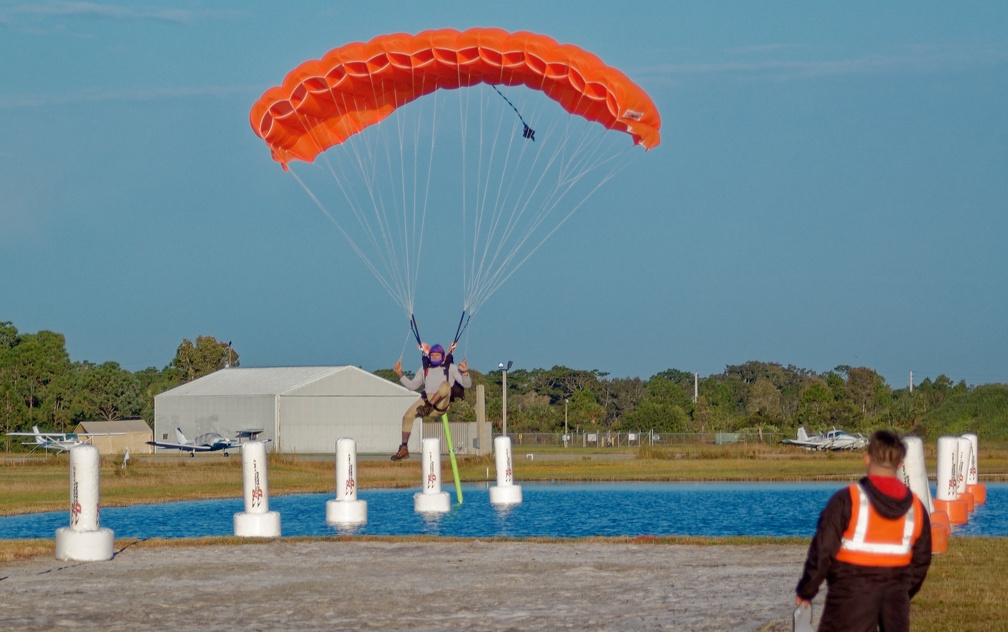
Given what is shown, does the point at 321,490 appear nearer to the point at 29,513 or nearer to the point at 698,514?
the point at 29,513

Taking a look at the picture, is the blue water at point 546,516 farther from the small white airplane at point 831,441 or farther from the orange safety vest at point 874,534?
the small white airplane at point 831,441

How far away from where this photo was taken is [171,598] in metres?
12.5

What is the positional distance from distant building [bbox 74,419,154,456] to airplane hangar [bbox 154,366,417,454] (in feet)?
15.6

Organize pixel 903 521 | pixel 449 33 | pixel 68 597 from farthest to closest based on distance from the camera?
pixel 449 33 < pixel 68 597 < pixel 903 521

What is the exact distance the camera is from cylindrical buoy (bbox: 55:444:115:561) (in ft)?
52.7

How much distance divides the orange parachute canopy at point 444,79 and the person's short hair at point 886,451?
14.8 metres

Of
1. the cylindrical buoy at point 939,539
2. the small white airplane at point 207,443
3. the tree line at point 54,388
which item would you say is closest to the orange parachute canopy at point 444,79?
the cylindrical buoy at point 939,539

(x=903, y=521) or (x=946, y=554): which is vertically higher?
(x=903, y=521)

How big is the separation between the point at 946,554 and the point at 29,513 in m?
19.8

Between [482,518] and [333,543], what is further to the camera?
[482,518]

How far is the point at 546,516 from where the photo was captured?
1032 inches

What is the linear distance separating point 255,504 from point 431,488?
712cm

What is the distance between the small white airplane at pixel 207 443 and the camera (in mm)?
68688

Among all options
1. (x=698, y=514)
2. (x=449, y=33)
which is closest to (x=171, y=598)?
(x=449, y=33)
